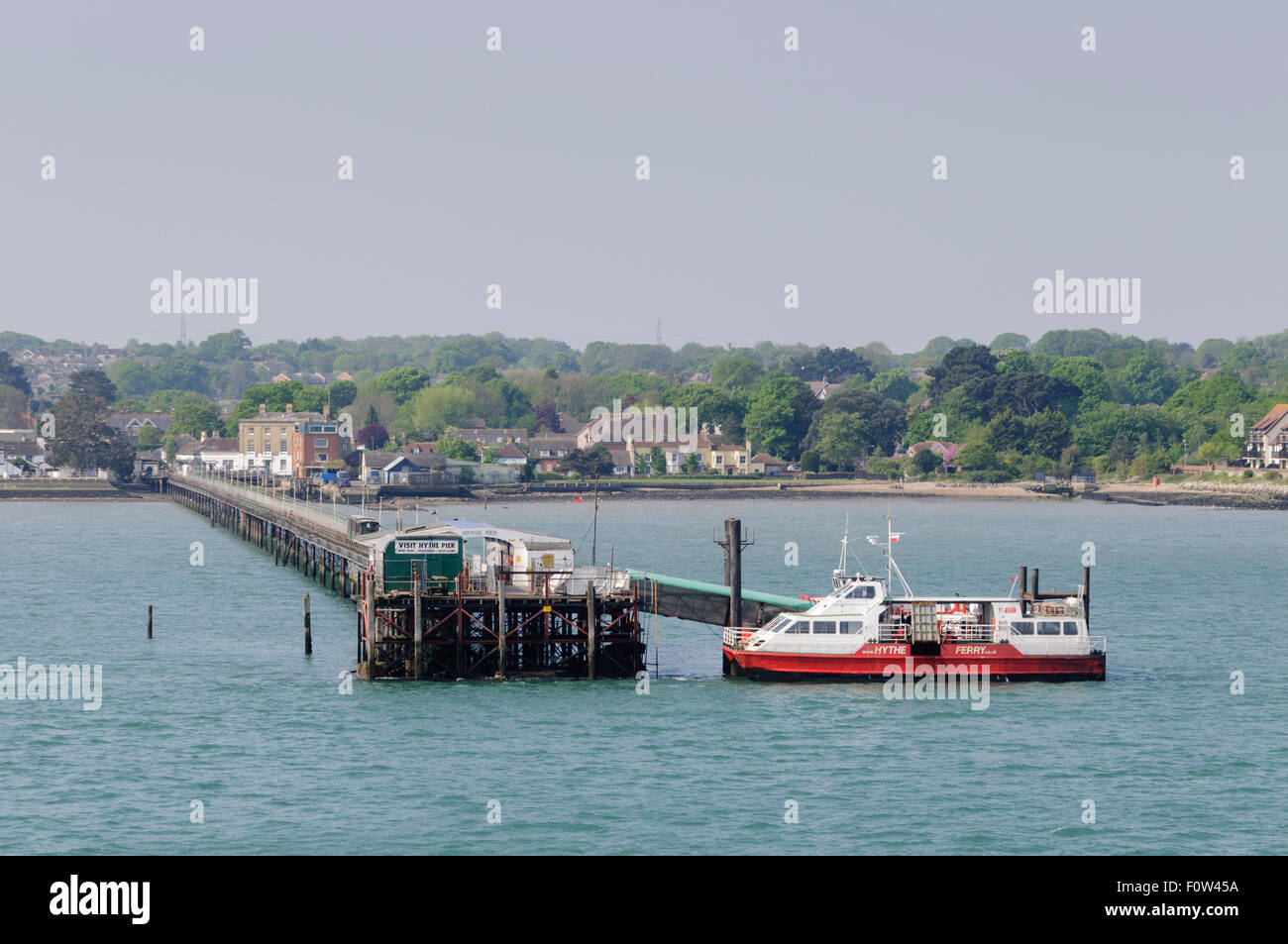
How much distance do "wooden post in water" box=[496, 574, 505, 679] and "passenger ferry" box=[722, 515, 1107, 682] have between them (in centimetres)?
898

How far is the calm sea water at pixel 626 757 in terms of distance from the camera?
39500mm

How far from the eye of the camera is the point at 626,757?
47.2 metres

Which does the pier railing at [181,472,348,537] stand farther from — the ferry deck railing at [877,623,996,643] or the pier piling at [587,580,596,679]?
the ferry deck railing at [877,623,996,643]

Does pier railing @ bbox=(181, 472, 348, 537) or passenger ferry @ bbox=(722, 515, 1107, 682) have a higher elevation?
pier railing @ bbox=(181, 472, 348, 537)

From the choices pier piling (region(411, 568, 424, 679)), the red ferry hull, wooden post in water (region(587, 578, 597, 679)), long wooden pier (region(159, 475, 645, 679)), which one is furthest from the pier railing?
the red ferry hull

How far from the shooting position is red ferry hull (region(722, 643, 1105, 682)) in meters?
57.3

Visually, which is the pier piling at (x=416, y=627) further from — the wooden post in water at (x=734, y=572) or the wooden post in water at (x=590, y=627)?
the wooden post in water at (x=734, y=572)

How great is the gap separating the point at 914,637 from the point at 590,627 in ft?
39.3

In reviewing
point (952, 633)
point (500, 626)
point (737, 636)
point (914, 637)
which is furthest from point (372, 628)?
point (952, 633)

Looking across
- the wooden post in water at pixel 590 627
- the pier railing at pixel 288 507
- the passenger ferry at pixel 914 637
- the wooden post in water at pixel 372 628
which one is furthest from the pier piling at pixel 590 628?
the pier railing at pixel 288 507

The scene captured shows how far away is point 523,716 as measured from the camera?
52594 millimetres

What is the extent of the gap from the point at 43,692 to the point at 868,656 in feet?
105
